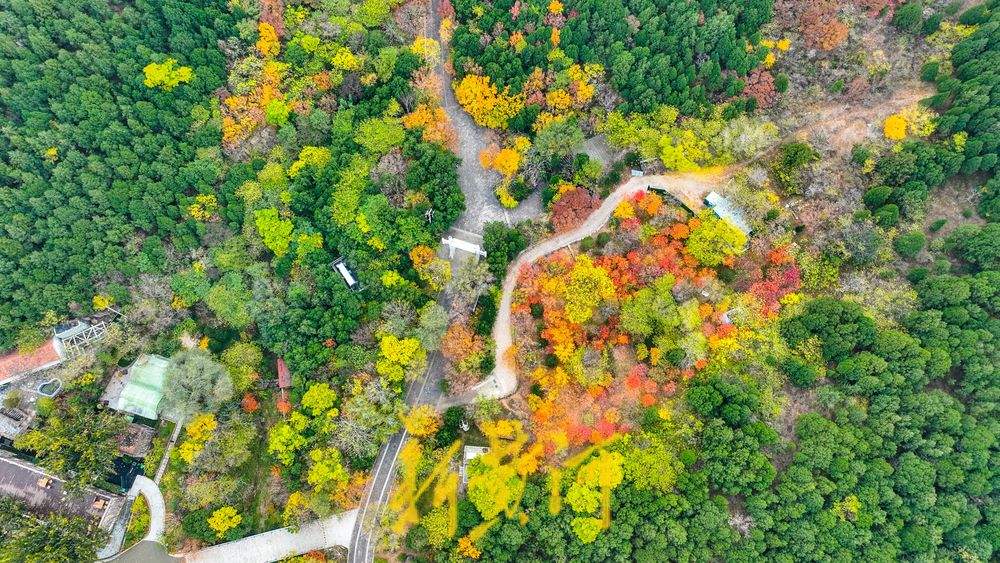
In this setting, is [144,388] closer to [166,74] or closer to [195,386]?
[195,386]

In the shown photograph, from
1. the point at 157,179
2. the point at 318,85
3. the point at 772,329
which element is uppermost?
the point at 318,85

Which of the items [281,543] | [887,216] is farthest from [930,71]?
[281,543]

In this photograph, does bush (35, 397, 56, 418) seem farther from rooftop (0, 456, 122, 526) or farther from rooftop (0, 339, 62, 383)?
rooftop (0, 456, 122, 526)

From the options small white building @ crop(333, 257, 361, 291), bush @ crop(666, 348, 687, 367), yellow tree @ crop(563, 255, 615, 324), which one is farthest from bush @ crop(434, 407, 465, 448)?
bush @ crop(666, 348, 687, 367)

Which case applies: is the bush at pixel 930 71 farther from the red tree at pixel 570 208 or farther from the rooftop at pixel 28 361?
the rooftop at pixel 28 361

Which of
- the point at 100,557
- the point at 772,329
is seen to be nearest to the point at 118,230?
the point at 100,557

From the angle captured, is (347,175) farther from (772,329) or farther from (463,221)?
(772,329)
